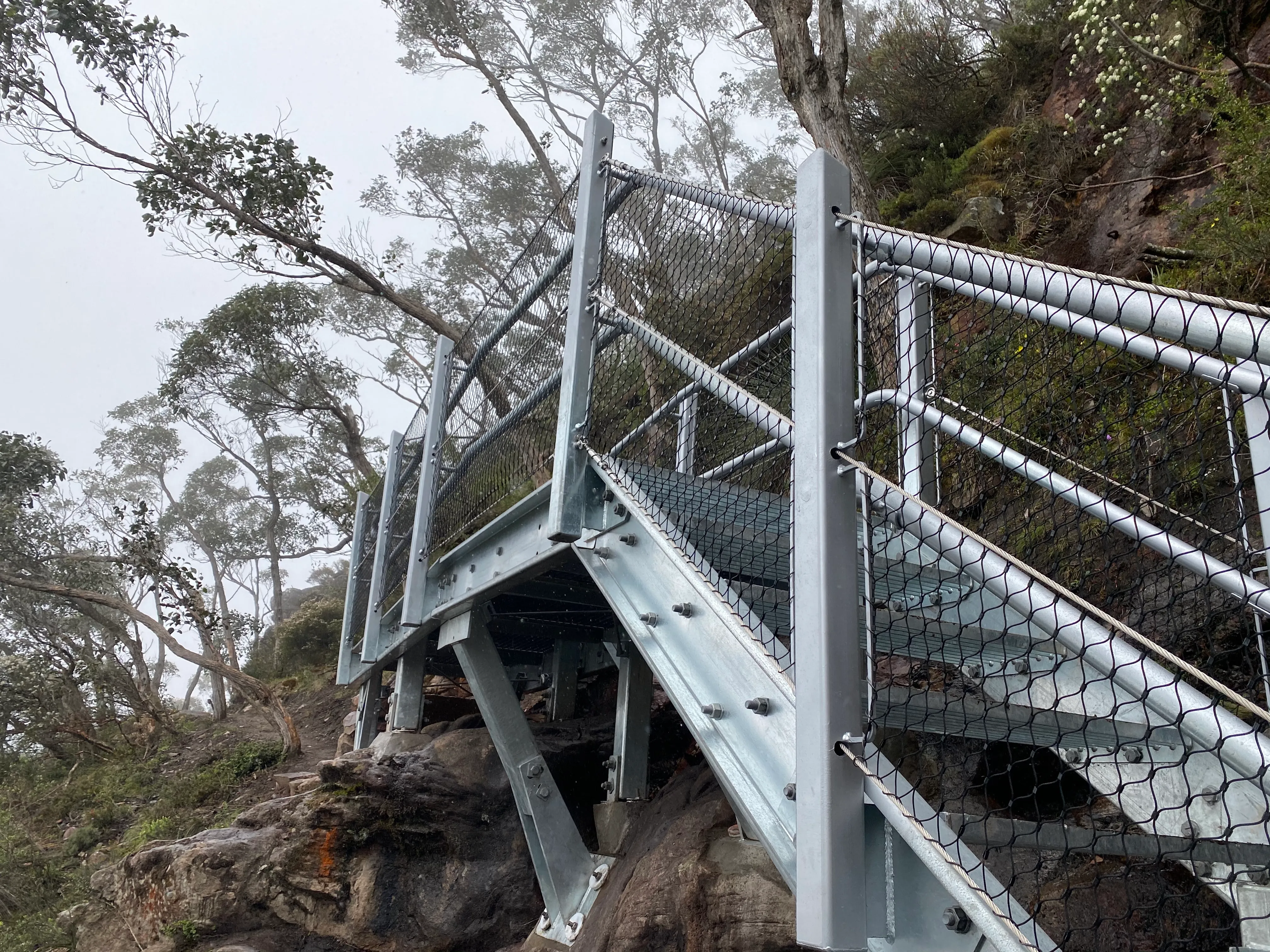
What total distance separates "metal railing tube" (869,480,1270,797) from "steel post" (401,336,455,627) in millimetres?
3473

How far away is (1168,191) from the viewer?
6762mm

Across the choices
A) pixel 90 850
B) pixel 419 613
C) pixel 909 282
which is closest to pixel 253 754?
pixel 90 850

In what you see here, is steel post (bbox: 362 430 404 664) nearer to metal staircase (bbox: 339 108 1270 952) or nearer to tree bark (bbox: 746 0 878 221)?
metal staircase (bbox: 339 108 1270 952)

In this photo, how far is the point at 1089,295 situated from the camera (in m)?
1.31

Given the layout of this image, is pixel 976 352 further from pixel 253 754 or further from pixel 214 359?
pixel 214 359

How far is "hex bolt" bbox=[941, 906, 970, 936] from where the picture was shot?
1.35m

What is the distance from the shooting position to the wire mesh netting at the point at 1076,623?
1317 millimetres

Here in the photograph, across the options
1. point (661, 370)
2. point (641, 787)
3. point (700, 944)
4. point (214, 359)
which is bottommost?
point (700, 944)

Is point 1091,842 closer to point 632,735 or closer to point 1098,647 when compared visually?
point 1098,647

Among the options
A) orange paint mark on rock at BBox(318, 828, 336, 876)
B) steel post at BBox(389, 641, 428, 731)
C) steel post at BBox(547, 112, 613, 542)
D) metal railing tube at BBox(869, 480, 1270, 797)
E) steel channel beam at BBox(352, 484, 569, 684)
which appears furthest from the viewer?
steel post at BBox(389, 641, 428, 731)

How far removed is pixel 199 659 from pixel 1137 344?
39.4 feet

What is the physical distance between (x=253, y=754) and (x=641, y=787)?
802 centimetres

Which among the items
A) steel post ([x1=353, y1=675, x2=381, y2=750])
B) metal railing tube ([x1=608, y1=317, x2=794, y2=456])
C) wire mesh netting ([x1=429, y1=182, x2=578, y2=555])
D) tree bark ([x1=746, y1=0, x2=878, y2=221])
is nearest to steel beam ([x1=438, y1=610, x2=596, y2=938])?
wire mesh netting ([x1=429, y1=182, x2=578, y2=555])

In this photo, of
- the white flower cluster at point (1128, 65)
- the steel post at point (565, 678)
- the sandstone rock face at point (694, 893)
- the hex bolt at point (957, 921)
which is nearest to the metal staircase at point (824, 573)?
the hex bolt at point (957, 921)
